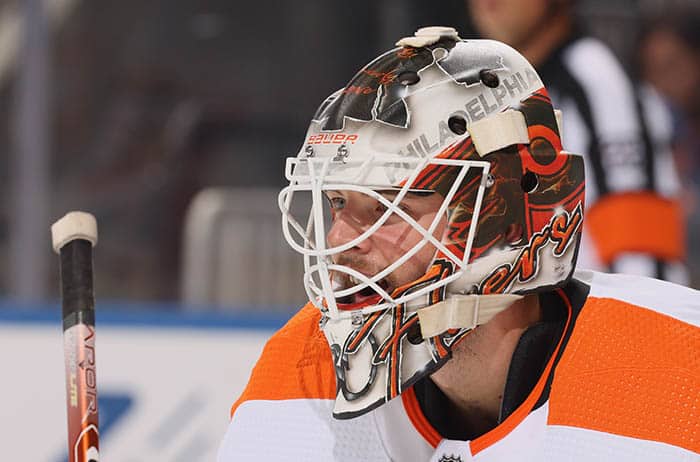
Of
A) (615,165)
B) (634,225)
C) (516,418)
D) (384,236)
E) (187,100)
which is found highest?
(187,100)

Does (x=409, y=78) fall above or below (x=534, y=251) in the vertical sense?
above

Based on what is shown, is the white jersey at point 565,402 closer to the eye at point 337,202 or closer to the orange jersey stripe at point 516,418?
the orange jersey stripe at point 516,418

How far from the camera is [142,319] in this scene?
3148 mm

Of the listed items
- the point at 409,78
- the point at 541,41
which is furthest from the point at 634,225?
the point at 409,78

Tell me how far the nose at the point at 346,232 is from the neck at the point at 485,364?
0.18 meters

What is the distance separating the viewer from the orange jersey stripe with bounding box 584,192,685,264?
119 inches

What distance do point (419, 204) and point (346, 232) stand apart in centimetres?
9

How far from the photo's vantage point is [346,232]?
1.58m

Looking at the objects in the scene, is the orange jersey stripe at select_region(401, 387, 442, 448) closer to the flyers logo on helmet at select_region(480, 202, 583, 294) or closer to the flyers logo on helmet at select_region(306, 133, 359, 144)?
the flyers logo on helmet at select_region(480, 202, 583, 294)

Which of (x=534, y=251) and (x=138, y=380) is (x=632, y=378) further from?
(x=138, y=380)

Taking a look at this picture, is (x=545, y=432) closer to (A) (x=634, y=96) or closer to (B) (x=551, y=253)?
(B) (x=551, y=253)

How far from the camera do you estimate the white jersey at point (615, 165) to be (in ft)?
9.82

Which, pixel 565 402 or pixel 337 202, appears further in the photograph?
pixel 337 202

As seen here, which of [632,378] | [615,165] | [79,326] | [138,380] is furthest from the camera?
[138,380]
